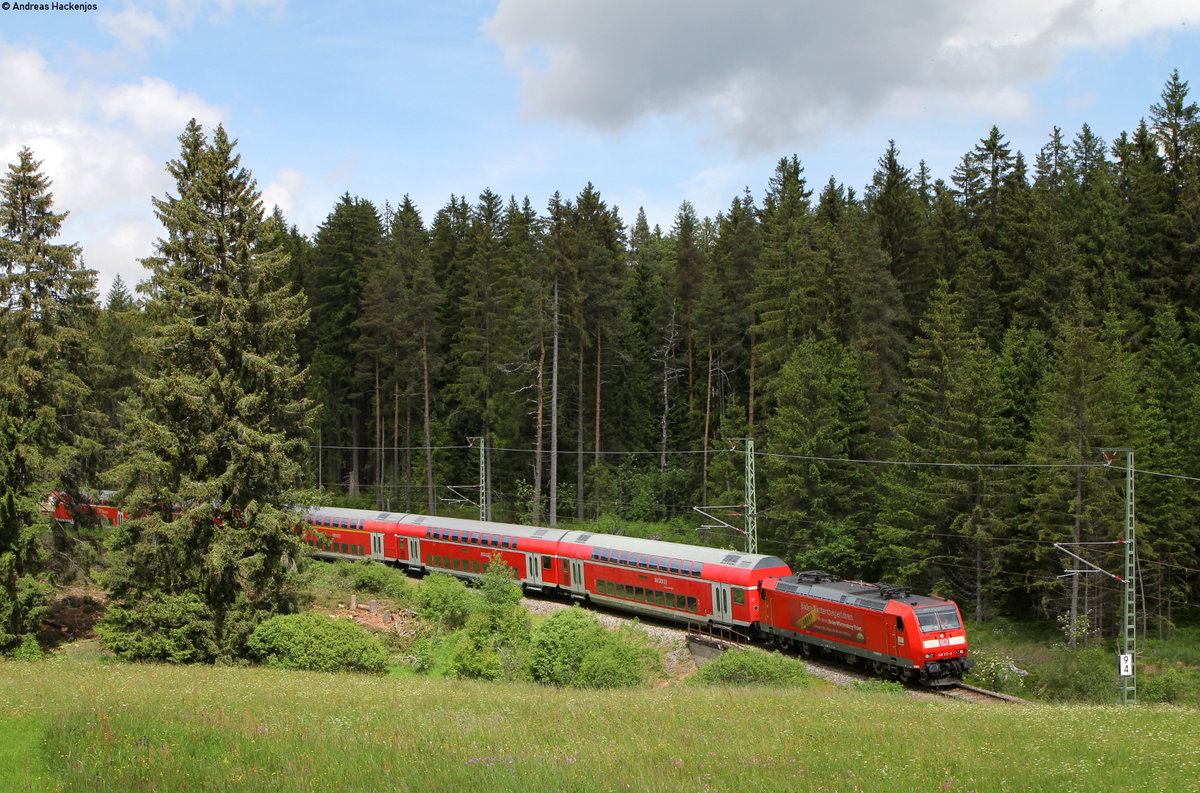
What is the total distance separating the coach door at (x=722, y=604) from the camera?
34.9 meters

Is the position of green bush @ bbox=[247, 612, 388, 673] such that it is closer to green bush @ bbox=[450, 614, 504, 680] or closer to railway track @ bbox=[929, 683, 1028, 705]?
green bush @ bbox=[450, 614, 504, 680]

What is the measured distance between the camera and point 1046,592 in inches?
1618

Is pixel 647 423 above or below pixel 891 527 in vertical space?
above

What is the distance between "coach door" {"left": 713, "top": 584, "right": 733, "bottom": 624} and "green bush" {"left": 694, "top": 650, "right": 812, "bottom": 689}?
19.8 feet

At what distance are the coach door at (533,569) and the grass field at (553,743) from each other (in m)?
20.5

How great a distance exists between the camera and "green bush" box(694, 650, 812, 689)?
2734cm

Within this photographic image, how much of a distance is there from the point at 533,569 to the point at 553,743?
27.8m

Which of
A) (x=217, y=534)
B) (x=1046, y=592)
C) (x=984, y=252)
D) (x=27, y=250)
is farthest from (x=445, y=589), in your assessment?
(x=984, y=252)

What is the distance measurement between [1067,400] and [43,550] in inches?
1619

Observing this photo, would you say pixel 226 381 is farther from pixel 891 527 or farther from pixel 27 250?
pixel 891 527

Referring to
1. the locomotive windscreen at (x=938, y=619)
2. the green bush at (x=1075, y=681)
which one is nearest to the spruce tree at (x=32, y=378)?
the locomotive windscreen at (x=938, y=619)

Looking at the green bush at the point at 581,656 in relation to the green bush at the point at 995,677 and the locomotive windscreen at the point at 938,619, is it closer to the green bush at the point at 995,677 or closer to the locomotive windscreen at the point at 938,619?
the locomotive windscreen at the point at 938,619

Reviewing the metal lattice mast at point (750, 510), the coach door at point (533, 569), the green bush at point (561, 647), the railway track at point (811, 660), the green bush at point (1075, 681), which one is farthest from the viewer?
the coach door at point (533, 569)

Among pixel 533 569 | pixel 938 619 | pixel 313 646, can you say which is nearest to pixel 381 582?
pixel 533 569
